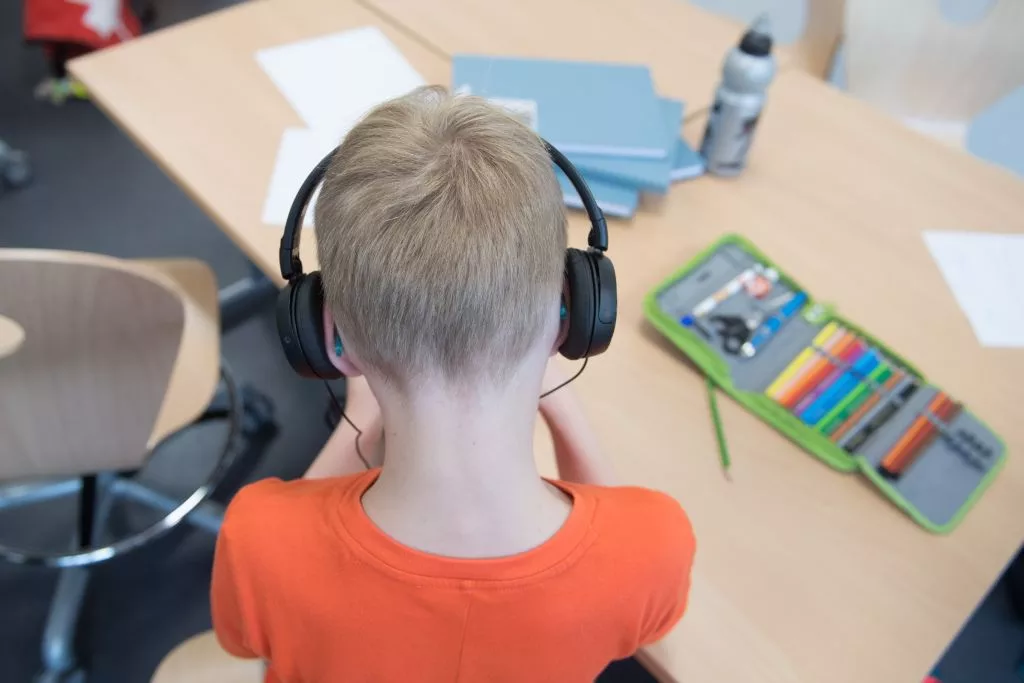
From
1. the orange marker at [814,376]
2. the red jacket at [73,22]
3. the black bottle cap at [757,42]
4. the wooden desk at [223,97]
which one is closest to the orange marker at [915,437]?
the orange marker at [814,376]

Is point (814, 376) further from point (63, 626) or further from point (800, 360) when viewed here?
point (63, 626)

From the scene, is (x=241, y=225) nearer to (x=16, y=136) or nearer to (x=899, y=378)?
(x=899, y=378)

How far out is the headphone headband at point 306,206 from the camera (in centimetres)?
59

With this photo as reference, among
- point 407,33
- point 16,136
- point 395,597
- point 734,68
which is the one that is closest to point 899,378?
point 734,68

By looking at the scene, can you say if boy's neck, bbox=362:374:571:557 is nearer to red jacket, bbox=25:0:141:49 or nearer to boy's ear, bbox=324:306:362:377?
boy's ear, bbox=324:306:362:377

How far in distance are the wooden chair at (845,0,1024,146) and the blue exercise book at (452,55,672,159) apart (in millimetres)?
845

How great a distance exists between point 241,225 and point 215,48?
50 centimetres

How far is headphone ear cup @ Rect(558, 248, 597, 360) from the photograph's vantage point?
0.58 m

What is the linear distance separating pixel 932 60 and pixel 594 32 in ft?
3.09

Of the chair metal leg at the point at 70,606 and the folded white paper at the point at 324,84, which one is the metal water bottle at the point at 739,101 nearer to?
the folded white paper at the point at 324,84

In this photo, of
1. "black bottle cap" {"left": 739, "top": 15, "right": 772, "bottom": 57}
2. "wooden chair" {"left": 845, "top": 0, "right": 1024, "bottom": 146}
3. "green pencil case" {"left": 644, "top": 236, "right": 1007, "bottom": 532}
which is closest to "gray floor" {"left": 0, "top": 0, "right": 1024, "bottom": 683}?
"green pencil case" {"left": 644, "top": 236, "right": 1007, "bottom": 532}

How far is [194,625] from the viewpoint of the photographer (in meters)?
1.35

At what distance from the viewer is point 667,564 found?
61 centimetres

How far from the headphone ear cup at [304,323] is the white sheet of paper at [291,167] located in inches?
17.7
